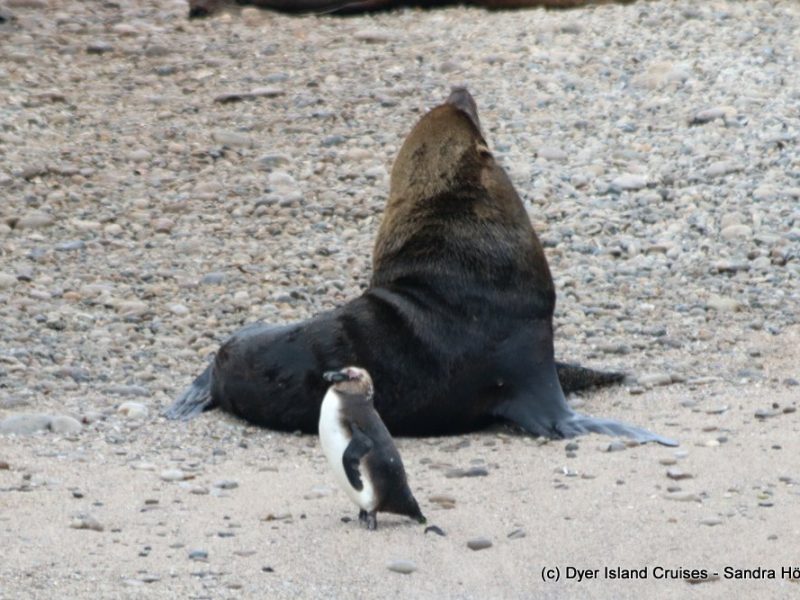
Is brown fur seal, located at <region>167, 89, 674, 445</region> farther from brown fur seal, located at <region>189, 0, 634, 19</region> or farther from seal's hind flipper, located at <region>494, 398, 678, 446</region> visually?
brown fur seal, located at <region>189, 0, 634, 19</region>

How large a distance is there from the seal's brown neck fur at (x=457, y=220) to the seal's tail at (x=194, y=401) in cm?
85

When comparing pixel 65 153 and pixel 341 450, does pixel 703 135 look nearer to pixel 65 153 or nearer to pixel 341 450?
pixel 65 153

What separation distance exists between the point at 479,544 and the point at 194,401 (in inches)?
93.1

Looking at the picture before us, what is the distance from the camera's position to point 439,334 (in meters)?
6.53

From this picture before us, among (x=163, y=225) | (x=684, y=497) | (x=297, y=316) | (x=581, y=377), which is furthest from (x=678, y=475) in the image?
(x=163, y=225)

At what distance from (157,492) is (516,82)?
6.84m

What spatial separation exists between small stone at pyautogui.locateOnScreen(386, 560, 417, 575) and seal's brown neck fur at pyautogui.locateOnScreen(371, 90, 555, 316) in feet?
7.02

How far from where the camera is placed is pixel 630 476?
555 cm

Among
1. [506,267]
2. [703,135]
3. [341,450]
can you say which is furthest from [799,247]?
[341,450]

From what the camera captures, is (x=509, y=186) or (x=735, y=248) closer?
(x=509, y=186)

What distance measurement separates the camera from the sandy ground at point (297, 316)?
476 centimetres

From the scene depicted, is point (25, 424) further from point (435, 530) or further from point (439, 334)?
point (435, 530)

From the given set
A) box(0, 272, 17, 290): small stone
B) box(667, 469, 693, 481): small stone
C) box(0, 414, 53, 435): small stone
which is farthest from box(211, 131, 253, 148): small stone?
box(667, 469, 693, 481): small stone

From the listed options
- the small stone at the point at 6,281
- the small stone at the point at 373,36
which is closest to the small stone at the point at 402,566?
the small stone at the point at 6,281
